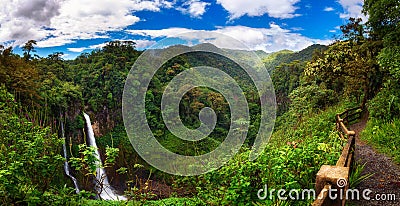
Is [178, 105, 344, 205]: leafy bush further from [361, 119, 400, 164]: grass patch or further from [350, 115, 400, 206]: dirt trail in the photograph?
[361, 119, 400, 164]: grass patch

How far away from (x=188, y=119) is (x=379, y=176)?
1030 inches

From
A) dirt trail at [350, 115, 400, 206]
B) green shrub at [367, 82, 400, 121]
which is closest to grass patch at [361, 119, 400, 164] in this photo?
dirt trail at [350, 115, 400, 206]

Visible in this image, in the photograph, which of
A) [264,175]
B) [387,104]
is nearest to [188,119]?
[387,104]

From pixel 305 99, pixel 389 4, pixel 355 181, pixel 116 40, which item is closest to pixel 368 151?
pixel 355 181

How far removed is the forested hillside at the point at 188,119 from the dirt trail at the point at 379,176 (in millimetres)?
337

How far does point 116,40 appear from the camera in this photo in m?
40.1

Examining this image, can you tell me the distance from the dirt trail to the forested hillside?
0.34 meters

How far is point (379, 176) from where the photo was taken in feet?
18.5

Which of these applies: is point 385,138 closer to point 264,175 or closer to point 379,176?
point 379,176

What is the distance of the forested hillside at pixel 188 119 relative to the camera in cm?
463

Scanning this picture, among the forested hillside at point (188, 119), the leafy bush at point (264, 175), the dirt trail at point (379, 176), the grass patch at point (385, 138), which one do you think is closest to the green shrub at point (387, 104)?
the forested hillside at point (188, 119)

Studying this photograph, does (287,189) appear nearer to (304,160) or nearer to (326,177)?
(304,160)

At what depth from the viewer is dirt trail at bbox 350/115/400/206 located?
4.61 meters

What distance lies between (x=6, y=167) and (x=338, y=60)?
48.1ft
